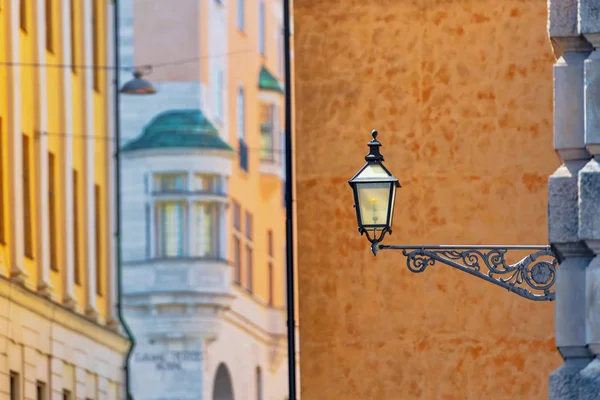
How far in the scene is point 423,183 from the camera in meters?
17.3

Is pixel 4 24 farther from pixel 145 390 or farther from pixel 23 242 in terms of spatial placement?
pixel 145 390

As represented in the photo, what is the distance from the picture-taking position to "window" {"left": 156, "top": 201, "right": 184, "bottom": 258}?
1932 inches

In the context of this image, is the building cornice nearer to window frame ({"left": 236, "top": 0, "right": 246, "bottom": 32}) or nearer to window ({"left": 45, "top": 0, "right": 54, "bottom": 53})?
window ({"left": 45, "top": 0, "right": 54, "bottom": 53})

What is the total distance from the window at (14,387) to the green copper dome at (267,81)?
2278 centimetres

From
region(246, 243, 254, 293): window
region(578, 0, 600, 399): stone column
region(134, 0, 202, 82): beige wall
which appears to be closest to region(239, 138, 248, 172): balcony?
region(246, 243, 254, 293): window

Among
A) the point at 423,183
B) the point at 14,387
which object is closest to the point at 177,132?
the point at 14,387

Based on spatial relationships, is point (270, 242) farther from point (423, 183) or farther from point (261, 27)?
point (423, 183)

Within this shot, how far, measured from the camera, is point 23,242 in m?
32.4

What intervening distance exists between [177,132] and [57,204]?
1368 centimetres

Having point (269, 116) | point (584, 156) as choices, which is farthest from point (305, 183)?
point (269, 116)

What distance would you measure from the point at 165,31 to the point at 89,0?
9.69 m

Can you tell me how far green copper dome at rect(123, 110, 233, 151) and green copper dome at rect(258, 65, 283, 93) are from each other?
14.4 feet

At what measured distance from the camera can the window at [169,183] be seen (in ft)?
160

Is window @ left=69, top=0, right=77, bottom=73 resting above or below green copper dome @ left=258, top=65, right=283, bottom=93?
above
